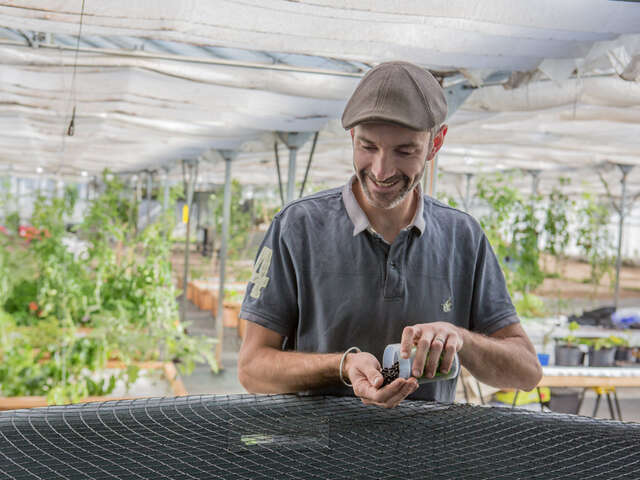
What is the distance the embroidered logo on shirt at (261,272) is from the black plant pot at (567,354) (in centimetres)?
441

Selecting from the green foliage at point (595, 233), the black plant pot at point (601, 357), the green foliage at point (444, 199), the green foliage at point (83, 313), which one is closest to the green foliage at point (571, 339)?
the black plant pot at point (601, 357)

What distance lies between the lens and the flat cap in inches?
43.6

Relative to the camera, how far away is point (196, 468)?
817 millimetres

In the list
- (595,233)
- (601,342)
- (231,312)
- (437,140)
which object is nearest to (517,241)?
(601,342)

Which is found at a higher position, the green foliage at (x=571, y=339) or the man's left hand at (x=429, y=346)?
the man's left hand at (x=429, y=346)

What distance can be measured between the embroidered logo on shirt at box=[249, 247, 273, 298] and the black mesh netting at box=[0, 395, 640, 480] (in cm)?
23

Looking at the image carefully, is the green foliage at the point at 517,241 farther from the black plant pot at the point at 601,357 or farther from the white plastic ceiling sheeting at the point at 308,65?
the black plant pot at the point at 601,357

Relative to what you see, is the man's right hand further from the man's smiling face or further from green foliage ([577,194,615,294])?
green foliage ([577,194,615,294])

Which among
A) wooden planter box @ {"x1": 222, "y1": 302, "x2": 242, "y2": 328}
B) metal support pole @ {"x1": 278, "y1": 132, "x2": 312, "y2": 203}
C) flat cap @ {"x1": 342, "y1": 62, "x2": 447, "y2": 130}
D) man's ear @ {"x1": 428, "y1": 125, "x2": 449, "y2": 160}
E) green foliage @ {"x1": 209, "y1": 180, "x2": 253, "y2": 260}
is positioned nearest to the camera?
flat cap @ {"x1": 342, "y1": 62, "x2": 447, "y2": 130}

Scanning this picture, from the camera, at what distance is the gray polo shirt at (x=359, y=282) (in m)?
1.24

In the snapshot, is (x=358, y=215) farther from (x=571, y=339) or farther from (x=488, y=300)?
(x=571, y=339)

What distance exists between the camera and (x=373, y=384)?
0.94 metres

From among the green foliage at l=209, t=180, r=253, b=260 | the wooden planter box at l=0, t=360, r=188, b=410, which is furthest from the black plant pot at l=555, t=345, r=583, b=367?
the green foliage at l=209, t=180, r=253, b=260

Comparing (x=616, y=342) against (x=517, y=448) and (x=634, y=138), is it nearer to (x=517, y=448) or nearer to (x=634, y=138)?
(x=634, y=138)
